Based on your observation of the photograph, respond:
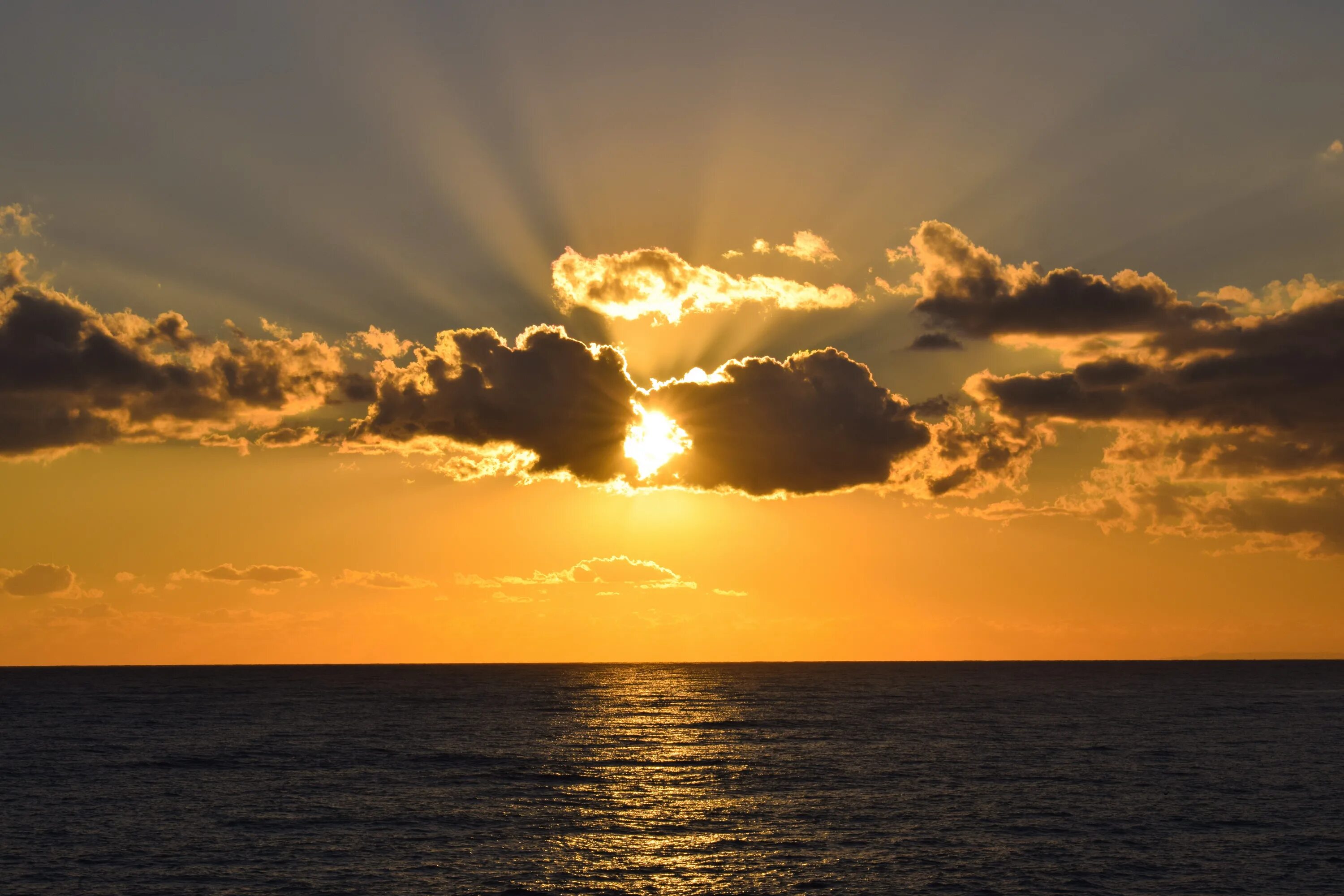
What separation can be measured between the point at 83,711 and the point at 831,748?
137934 mm

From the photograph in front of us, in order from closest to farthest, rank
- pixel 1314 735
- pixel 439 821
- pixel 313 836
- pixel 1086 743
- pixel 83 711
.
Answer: pixel 313 836 < pixel 439 821 < pixel 1086 743 < pixel 1314 735 < pixel 83 711

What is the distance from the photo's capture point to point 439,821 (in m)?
69.3

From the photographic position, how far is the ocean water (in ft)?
178

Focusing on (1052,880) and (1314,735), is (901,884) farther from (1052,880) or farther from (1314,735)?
(1314,735)

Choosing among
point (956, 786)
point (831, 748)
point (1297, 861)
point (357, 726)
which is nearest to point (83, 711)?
point (357, 726)

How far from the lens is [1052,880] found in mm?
53812

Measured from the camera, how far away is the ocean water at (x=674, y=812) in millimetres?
54219

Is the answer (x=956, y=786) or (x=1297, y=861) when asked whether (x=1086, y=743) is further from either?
(x=1297, y=861)

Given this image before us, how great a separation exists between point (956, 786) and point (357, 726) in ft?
298

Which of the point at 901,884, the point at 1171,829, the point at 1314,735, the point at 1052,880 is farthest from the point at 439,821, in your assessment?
the point at 1314,735

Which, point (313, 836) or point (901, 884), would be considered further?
point (313, 836)

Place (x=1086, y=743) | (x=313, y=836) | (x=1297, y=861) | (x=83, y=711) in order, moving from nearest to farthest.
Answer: (x=1297, y=861), (x=313, y=836), (x=1086, y=743), (x=83, y=711)

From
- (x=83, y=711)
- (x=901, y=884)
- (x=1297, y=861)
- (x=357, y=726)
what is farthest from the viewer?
(x=83, y=711)

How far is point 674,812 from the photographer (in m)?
72.9
